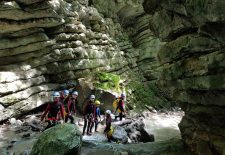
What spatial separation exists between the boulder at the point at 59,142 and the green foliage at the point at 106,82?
12234 mm

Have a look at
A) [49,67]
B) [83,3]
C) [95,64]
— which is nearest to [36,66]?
[49,67]

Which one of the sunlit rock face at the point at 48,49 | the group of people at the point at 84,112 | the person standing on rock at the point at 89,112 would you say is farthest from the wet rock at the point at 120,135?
the sunlit rock face at the point at 48,49

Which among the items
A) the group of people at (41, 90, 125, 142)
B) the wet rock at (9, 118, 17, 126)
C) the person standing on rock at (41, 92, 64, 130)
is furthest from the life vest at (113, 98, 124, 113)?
the person standing on rock at (41, 92, 64, 130)

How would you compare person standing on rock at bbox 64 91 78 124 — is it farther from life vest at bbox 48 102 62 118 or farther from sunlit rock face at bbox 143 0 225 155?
sunlit rock face at bbox 143 0 225 155

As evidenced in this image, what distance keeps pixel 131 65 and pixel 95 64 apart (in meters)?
9.30

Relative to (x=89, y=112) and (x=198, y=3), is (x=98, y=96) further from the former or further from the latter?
(x=198, y=3)

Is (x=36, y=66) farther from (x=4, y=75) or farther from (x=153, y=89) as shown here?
(x=153, y=89)

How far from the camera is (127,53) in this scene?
122 ft

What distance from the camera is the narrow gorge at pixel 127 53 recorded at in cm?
1190

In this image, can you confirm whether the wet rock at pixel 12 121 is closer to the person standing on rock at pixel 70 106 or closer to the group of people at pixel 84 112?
the group of people at pixel 84 112

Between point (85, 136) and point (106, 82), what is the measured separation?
8476 mm

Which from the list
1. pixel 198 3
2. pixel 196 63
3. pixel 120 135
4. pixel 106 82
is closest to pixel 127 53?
pixel 106 82

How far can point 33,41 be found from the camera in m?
23.6

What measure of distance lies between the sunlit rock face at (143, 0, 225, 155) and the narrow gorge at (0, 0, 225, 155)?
0.03m
